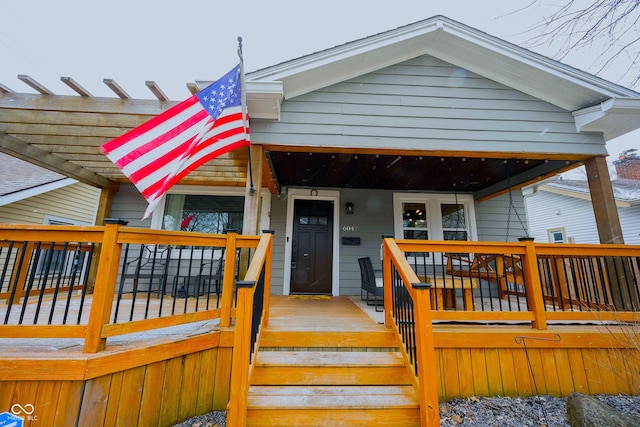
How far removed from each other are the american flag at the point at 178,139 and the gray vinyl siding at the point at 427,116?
847 millimetres

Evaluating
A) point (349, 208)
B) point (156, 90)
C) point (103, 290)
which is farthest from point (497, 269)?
point (156, 90)

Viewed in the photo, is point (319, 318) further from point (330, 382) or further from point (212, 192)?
point (212, 192)

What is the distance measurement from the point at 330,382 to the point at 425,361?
2.70 ft

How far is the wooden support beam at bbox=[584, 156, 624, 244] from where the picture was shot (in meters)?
3.61

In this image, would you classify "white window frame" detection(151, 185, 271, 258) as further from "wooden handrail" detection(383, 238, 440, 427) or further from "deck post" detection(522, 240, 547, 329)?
"deck post" detection(522, 240, 547, 329)

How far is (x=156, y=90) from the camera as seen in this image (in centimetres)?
313

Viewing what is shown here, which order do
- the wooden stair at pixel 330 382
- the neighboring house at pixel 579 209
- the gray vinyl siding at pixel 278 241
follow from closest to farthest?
the wooden stair at pixel 330 382 → the gray vinyl siding at pixel 278 241 → the neighboring house at pixel 579 209

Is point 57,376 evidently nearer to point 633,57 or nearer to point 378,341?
point 378,341

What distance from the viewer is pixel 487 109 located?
4066 millimetres

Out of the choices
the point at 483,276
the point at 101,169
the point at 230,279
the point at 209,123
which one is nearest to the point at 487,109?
the point at 483,276

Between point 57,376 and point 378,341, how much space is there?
2.54 metres

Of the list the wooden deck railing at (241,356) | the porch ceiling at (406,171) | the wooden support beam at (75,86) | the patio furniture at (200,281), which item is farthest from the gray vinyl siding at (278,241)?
the wooden deck railing at (241,356)

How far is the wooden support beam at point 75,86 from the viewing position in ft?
9.66

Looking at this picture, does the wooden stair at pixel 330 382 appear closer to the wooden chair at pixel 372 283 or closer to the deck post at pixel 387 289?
the deck post at pixel 387 289
